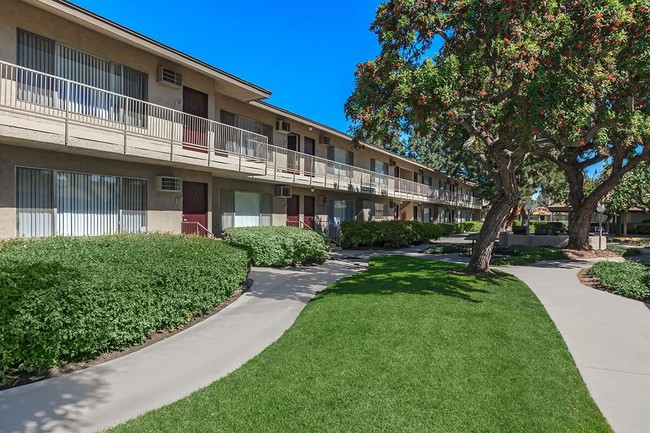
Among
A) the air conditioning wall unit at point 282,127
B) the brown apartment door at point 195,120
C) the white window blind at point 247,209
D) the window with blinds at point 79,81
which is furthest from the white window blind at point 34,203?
the air conditioning wall unit at point 282,127

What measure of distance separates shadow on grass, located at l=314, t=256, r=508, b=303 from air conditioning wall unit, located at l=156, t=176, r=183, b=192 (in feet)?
20.7

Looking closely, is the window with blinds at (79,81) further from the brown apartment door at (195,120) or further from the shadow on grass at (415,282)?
→ the shadow on grass at (415,282)

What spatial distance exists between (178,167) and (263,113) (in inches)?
247

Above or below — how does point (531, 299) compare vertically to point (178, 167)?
below

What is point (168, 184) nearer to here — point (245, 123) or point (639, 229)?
point (245, 123)

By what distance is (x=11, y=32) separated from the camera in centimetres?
882

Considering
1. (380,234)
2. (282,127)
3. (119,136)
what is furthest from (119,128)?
(380,234)

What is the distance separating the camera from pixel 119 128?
1083 cm

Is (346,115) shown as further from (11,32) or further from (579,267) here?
(579,267)

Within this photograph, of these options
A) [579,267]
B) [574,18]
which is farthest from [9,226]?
[579,267]

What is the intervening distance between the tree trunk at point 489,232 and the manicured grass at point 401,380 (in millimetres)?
4331

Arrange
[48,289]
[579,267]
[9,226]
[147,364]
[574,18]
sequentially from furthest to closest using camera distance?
1. [579,267]
2. [574,18]
3. [9,226]
4. [147,364]
5. [48,289]

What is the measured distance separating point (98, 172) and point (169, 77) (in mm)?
3769

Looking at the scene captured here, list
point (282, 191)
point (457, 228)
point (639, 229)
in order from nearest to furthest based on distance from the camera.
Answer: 1. point (282, 191)
2. point (457, 228)
3. point (639, 229)
